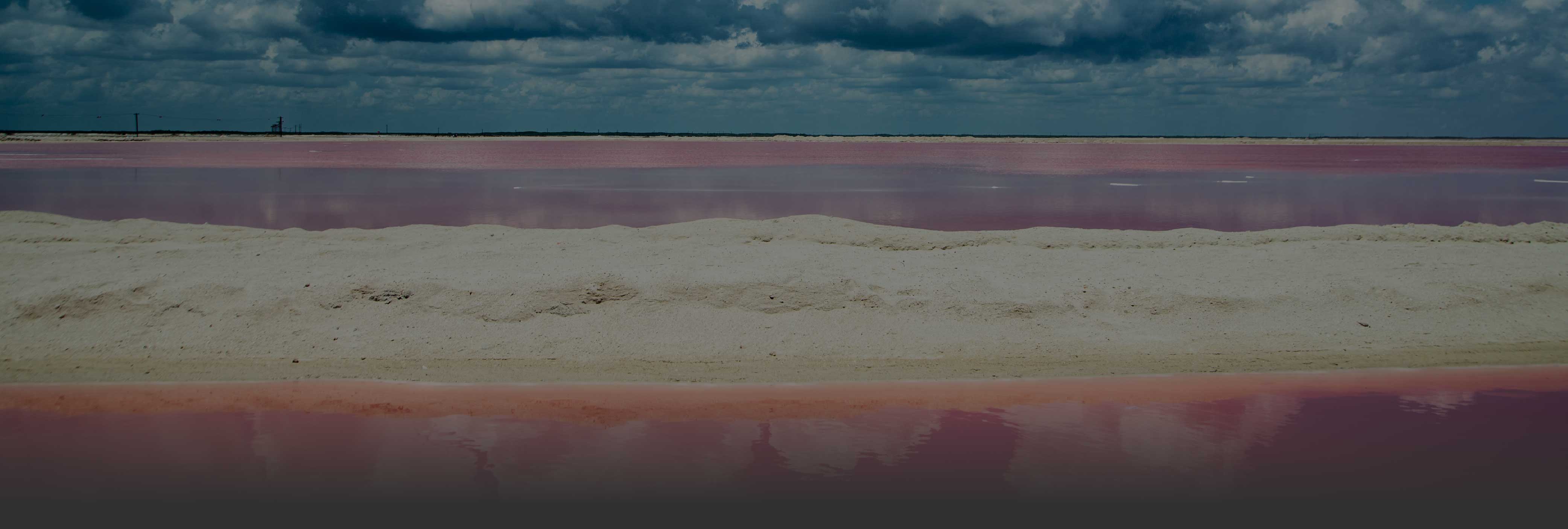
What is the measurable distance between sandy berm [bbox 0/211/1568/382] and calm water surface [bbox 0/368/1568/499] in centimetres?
51

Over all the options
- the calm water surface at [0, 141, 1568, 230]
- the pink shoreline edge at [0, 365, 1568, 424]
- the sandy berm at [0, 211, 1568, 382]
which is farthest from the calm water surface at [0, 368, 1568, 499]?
the calm water surface at [0, 141, 1568, 230]

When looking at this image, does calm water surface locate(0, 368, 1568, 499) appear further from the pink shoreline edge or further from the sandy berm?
the sandy berm

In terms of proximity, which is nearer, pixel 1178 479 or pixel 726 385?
pixel 1178 479

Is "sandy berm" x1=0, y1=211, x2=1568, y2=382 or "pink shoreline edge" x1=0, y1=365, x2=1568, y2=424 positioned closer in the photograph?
"pink shoreline edge" x1=0, y1=365, x2=1568, y2=424

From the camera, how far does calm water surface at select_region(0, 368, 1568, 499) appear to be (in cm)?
509

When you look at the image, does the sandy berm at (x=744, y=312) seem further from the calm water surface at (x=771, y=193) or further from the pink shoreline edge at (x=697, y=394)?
the calm water surface at (x=771, y=193)

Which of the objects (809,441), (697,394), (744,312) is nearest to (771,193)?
(744,312)

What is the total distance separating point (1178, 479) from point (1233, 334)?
348cm

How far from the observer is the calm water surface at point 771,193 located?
49.9 feet

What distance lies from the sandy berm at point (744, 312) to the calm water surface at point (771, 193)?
13.5 ft

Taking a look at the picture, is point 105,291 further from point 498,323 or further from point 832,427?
point 832,427

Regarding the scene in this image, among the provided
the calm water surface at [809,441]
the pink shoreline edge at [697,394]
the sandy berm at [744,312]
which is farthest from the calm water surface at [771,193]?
the calm water surface at [809,441]

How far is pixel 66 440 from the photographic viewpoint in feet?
19.0

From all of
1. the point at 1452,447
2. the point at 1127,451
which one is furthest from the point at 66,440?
the point at 1452,447
